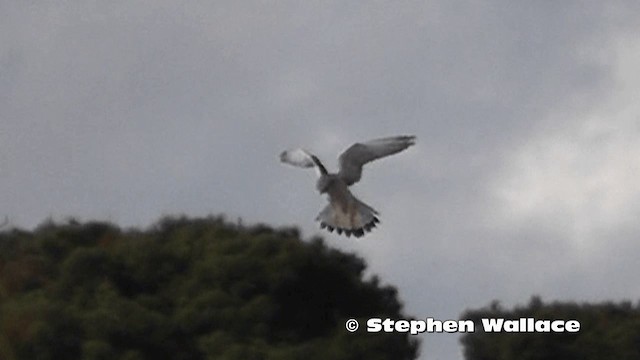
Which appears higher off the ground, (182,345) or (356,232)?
(182,345)

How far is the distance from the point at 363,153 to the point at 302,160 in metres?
0.81

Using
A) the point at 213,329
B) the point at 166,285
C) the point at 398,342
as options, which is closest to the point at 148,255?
the point at 166,285

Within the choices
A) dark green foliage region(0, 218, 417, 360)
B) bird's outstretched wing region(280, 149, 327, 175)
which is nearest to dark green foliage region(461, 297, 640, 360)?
dark green foliage region(0, 218, 417, 360)

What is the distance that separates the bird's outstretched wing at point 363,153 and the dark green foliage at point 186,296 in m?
8.47

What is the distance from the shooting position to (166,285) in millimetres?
34375

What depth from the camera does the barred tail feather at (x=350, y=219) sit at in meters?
21.8

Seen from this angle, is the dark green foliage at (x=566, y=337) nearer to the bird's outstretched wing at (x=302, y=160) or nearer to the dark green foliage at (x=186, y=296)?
the dark green foliage at (x=186, y=296)

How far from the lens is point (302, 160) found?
23.3 metres

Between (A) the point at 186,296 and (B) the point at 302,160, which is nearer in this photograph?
(B) the point at 302,160

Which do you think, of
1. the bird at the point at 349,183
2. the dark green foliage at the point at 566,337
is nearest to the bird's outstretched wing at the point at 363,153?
the bird at the point at 349,183

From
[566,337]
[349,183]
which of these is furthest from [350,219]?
[566,337]

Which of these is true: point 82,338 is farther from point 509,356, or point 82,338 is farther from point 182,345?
point 509,356

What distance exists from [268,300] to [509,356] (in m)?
3.61

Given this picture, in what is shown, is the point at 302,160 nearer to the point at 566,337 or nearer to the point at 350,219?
the point at 350,219
